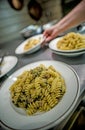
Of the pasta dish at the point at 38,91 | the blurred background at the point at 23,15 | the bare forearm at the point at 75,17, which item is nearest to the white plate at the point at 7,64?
the pasta dish at the point at 38,91

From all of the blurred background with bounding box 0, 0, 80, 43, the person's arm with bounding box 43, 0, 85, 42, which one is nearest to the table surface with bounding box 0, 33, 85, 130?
the person's arm with bounding box 43, 0, 85, 42

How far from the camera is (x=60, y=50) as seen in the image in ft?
3.34

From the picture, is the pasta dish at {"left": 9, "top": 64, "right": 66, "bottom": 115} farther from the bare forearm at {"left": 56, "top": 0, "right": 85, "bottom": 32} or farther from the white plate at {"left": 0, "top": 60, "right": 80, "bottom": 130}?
the bare forearm at {"left": 56, "top": 0, "right": 85, "bottom": 32}

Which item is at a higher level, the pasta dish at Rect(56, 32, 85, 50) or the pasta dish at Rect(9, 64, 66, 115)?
the pasta dish at Rect(56, 32, 85, 50)

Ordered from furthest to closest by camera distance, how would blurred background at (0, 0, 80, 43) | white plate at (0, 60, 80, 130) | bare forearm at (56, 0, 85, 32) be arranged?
blurred background at (0, 0, 80, 43)
bare forearm at (56, 0, 85, 32)
white plate at (0, 60, 80, 130)

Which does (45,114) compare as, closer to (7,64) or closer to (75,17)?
A: (7,64)

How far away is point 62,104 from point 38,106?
11cm

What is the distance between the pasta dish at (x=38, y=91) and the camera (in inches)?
25.6

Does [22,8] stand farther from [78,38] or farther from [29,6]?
[78,38]

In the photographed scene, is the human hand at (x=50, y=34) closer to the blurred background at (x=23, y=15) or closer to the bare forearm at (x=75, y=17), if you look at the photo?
the bare forearm at (x=75, y=17)

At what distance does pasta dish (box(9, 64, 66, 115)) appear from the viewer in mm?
651

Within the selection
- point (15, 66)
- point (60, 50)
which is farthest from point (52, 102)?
point (15, 66)

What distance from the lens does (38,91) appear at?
688 mm

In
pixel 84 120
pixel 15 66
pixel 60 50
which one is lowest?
pixel 84 120
